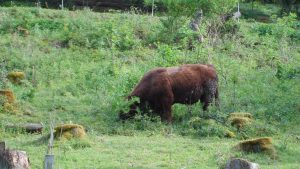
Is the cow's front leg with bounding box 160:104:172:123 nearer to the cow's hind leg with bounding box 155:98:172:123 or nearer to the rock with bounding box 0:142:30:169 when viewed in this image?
the cow's hind leg with bounding box 155:98:172:123

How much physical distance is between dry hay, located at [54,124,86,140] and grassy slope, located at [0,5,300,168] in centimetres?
33

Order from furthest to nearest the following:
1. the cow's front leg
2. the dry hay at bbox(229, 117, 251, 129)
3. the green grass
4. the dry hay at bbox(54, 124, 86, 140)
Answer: the cow's front leg → the dry hay at bbox(229, 117, 251, 129) → the dry hay at bbox(54, 124, 86, 140) → the green grass

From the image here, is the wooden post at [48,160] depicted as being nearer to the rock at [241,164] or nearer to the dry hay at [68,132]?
the rock at [241,164]

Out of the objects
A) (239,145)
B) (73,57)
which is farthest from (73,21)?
(239,145)

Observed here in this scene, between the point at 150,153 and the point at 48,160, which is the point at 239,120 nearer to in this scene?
the point at 150,153

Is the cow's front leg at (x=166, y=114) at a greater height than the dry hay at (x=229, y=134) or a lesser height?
greater

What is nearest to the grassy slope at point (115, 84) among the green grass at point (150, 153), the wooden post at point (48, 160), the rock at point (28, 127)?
the green grass at point (150, 153)

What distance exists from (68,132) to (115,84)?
441 centimetres

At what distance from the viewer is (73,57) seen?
2238 centimetres

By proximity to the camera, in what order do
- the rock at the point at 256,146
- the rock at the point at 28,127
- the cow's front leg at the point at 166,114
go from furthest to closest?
1. the cow's front leg at the point at 166,114
2. the rock at the point at 28,127
3. the rock at the point at 256,146

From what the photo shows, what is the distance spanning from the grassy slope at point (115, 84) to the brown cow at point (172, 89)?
40 centimetres

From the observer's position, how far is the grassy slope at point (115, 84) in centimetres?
1230

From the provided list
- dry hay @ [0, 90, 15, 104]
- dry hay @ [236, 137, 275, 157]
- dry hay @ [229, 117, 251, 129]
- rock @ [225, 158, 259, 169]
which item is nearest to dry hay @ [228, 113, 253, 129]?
dry hay @ [229, 117, 251, 129]

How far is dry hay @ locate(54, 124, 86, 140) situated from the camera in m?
13.1
